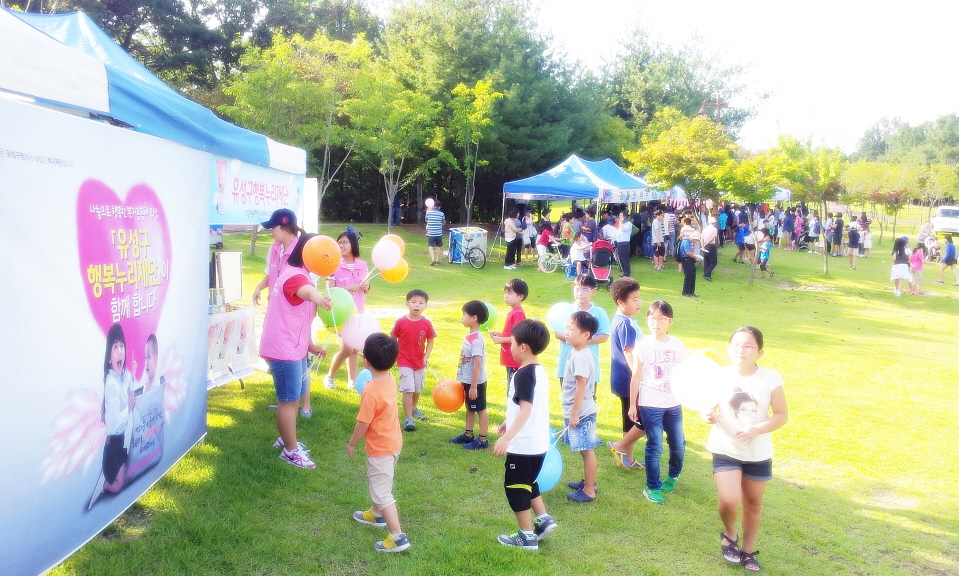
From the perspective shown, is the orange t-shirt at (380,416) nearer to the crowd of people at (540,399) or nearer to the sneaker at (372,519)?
the crowd of people at (540,399)

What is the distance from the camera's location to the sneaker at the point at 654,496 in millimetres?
4570

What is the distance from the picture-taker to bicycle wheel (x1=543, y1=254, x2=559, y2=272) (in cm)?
1778

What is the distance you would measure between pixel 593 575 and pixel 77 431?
2.64m

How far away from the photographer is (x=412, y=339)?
208 inches

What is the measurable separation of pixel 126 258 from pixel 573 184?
51.0 feet

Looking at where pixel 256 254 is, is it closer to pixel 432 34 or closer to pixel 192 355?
pixel 432 34

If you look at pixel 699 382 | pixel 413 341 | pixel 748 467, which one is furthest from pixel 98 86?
pixel 748 467

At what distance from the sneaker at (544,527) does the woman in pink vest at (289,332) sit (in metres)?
1.84

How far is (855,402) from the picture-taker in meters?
7.44

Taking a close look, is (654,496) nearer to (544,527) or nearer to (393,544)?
(544,527)

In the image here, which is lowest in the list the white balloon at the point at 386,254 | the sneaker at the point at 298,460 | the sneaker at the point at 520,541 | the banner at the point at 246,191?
the sneaker at the point at 520,541

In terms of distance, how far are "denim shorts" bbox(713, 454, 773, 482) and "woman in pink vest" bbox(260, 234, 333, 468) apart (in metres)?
2.58

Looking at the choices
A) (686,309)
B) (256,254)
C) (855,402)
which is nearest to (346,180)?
(256,254)

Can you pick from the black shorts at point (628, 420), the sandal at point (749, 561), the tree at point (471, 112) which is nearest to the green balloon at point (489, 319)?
the black shorts at point (628, 420)
